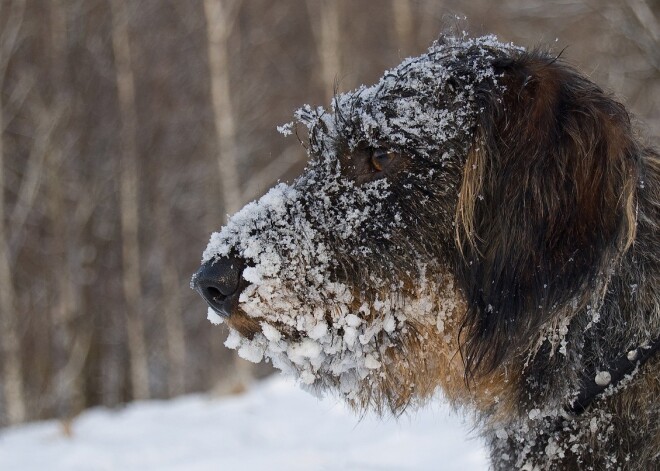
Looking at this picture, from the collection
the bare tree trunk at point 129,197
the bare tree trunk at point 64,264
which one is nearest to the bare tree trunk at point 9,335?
the bare tree trunk at point 64,264

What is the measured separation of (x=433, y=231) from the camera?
8.15 feet

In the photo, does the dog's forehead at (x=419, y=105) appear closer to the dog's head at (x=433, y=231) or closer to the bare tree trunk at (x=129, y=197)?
the dog's head at (x=433, y=231)

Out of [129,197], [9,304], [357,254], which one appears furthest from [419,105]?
[129,197]

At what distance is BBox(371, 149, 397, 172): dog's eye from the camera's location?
2.54 m

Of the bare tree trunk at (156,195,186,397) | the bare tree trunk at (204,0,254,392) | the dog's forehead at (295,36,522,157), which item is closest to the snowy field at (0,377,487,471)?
the dog's forehead at (295,36,522,157)

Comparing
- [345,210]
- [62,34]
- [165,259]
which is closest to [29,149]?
[62,34]

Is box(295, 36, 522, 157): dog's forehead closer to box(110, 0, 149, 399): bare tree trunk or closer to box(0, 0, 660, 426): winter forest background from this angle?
box(0, 0, 660, 426): winter forest background

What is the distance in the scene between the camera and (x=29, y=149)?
1313 cm

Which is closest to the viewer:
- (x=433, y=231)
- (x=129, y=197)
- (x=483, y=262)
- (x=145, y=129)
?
(x=483, y=262)

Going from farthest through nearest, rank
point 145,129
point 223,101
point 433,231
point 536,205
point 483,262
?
1. point 145,129
2. point 223,101
3. point 433,231
4. point 483,262
5. point 536,205

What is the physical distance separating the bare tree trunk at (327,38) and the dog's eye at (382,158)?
12646 mm

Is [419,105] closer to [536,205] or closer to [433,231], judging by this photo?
[433,231]

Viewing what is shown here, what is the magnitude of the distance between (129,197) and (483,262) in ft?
43.1

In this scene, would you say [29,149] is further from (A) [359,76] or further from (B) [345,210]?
(B) [345,210]
